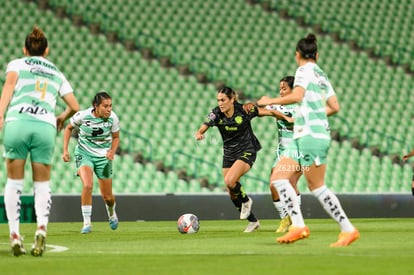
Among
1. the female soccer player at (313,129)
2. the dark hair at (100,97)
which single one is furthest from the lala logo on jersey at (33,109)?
the dark hair at (100,97)

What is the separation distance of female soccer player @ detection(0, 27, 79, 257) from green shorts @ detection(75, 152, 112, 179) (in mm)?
5190

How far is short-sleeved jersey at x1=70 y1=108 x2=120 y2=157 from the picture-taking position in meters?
14.4

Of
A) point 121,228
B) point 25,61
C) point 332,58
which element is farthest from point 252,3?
point 25,61

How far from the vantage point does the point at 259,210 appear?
19.7 m

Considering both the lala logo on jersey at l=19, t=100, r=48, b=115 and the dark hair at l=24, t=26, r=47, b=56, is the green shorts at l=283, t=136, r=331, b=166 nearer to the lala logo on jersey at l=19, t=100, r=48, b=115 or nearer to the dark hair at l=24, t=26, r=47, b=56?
the lala logo on jersey at l=19, t=100, r=48, b=115

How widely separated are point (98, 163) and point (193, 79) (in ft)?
29.6

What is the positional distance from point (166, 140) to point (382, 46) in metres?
7.43

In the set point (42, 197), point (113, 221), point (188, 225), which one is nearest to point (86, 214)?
point (113, 221)

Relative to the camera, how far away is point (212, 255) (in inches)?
360

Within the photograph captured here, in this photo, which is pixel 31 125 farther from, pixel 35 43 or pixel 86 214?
pixel 86 214

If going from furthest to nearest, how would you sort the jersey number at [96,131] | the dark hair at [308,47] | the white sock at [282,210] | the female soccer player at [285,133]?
the jersey number at [96,131] < the white sock at [282,210] < the female soccer player at [285,133] < the dark hair at [308,47]

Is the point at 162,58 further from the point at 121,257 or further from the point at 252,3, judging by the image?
the point at 121,257

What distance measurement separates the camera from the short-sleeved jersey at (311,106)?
32.4 feet

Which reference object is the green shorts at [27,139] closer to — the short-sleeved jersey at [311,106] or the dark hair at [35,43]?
the dark hair at [35,43]
